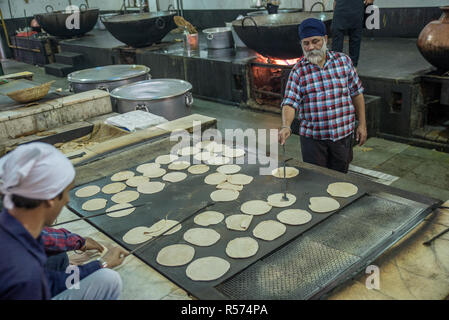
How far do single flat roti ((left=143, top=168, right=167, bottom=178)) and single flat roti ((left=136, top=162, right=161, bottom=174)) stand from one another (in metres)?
0.03

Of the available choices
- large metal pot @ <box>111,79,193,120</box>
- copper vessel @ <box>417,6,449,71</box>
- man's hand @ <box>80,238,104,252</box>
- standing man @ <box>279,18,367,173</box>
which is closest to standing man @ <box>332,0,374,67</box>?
copper vessel @ <box>417,6,449,71</box>

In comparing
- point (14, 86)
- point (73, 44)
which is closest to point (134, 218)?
point (14, 86)

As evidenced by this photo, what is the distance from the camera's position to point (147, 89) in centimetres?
504

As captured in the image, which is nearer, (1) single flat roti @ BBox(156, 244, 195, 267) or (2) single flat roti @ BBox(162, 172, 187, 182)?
(1) single flat roti @ BBox(156, 244, 195, 267)

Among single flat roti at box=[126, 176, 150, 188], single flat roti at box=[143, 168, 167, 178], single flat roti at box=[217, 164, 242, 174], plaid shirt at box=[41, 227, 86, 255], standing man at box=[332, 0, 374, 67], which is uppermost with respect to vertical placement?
standing man at box=[332, 0, 374, 67]

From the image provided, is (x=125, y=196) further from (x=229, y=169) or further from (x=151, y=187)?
(x=229, y=169)

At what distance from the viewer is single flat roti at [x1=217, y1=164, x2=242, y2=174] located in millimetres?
3035

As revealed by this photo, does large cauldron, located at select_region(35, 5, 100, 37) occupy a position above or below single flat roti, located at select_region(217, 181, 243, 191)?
above

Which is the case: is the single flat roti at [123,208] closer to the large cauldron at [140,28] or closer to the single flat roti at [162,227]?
the single flat roti at [162,227]

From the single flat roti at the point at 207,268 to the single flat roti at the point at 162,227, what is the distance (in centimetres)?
33

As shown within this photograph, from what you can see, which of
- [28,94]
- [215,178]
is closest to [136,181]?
[215,178]

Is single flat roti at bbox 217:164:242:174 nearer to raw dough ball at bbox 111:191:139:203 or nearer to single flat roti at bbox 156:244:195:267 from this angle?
raw dough ball at bbox 111:191:139:203
